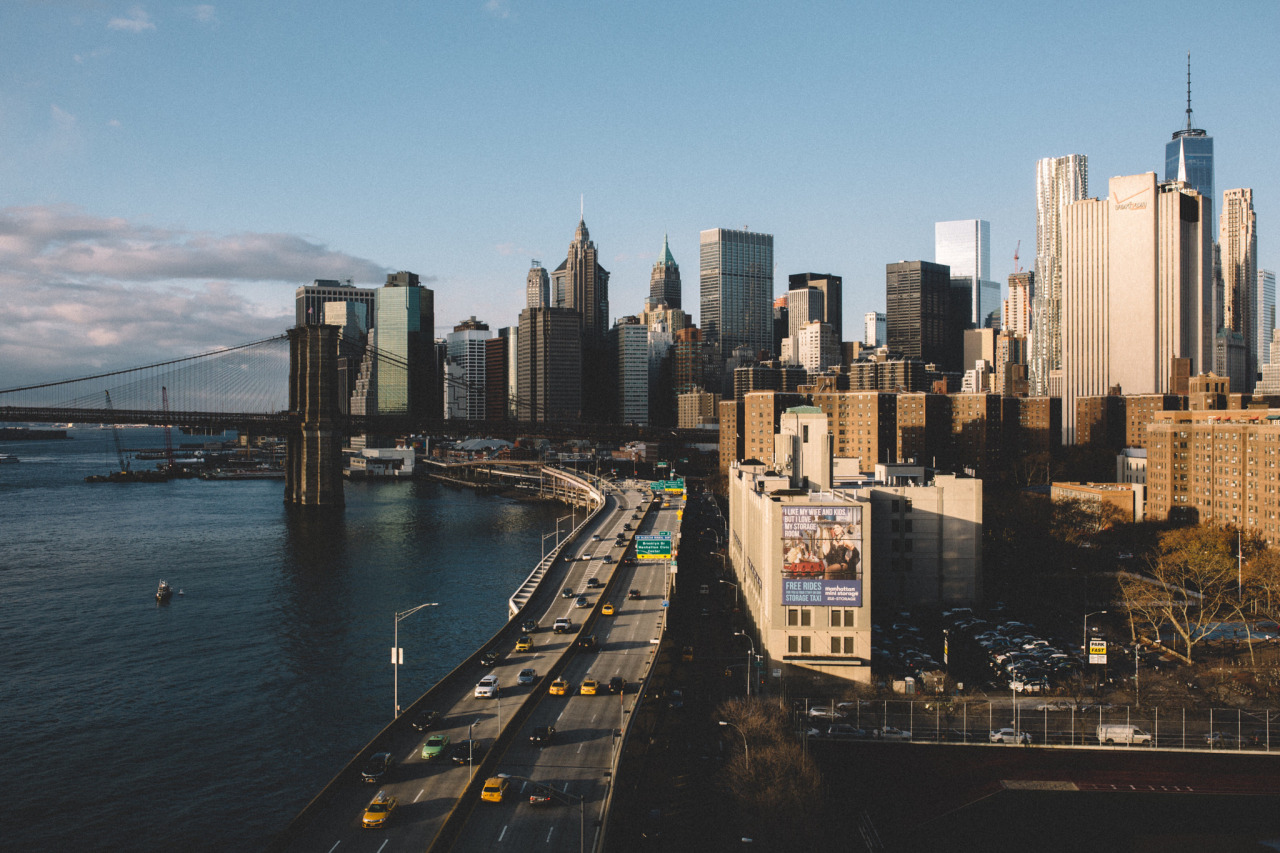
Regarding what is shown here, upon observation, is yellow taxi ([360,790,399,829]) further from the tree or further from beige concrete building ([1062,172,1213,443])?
beige concrete building ([1062,172,1213,443])

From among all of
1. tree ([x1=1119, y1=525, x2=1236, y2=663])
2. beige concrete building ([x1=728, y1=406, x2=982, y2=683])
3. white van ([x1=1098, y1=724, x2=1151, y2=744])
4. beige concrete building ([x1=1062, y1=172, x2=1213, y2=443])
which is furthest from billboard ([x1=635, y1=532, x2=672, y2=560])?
beige concrete building ([x1=1062, y1=172, x2=1213, y2=443])

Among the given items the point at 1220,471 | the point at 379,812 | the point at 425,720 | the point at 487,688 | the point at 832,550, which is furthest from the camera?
the point at 1220,471

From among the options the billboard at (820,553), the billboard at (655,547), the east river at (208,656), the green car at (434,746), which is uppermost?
the billboard at (820,553)

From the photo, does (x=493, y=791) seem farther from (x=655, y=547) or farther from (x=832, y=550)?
(x=655, y=547)

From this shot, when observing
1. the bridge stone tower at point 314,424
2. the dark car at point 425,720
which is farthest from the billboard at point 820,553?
the bridge stone tower at point 314,424

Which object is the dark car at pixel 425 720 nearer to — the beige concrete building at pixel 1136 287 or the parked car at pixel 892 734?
the parked car at pixel 892 734

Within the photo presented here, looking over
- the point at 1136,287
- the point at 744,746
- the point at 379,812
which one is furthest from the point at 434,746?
the point at 1136,287
